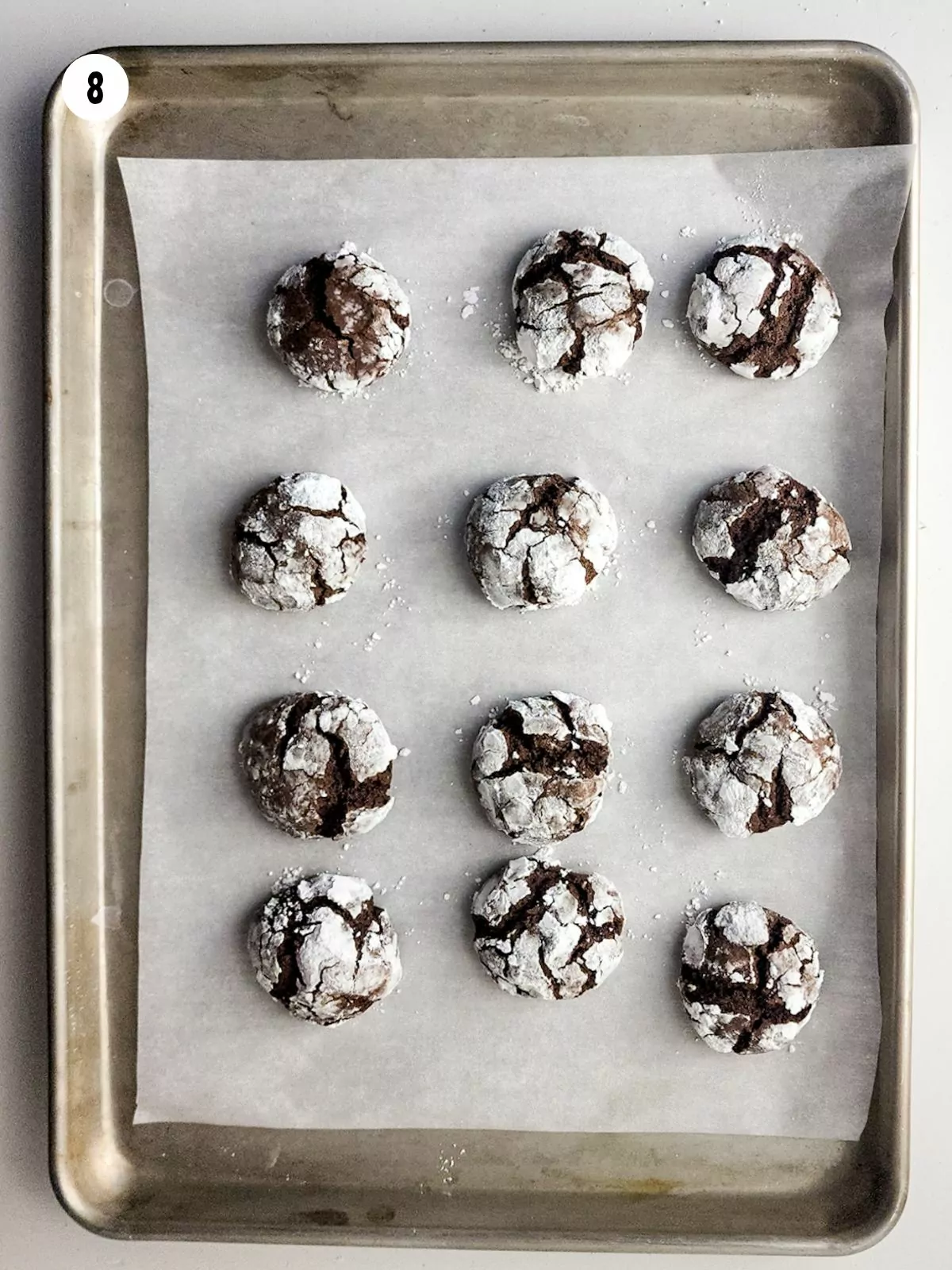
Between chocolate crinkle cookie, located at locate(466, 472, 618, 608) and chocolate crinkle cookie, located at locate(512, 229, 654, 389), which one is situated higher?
chocolate crinkle cookie, located at locate(512, 229, 654, 389)

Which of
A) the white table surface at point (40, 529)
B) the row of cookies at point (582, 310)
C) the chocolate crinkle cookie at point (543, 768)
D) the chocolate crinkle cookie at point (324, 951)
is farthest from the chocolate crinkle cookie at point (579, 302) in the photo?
the chocolate crinkle cookie at point (324, 951)

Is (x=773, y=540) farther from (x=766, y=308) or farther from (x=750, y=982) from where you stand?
(x=750, y=982)

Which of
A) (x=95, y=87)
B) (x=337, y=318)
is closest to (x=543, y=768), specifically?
(x=337, y=318)

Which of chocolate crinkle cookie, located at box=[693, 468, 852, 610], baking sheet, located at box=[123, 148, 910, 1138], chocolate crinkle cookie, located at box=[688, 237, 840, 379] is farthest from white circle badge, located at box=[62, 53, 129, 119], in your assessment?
chocolate crinkle cookie, located at box=[693, 468, 852, 610]

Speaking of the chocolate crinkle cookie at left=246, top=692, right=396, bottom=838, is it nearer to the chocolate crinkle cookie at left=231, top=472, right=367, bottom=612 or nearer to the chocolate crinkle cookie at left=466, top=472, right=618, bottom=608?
the chocolate crinkle cookie at left=231, top=472, right=367, bottom=612

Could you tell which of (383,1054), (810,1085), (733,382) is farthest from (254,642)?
(810,1085)

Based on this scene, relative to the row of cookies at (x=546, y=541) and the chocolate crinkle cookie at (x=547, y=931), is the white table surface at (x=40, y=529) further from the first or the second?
the chocolate crinkle cookie at (x=547, y=931)
